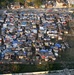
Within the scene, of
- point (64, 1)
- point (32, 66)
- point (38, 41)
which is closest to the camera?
point (32, 66)

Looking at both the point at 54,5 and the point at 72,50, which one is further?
the point at 54,5

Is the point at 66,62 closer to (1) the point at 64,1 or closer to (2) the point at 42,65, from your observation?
(2) the point at 42,65

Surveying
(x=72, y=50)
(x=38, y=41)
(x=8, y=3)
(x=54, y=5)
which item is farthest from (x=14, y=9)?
(x=72, y=50)

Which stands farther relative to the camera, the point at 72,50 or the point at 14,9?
the point at 14,9

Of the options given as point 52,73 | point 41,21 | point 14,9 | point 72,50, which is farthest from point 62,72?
point 14,9

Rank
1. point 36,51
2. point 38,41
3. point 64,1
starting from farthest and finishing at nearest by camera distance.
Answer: point 64,1, point 38,41, point 36,51

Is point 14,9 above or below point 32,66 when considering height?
above

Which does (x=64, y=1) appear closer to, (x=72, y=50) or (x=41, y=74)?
→ (x=72, y=50)

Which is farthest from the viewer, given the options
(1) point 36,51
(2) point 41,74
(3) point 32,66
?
(1) point 36,51

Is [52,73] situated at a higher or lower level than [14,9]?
lower
